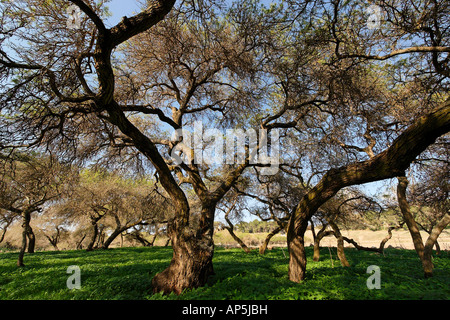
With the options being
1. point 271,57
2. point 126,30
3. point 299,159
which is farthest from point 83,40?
point 299,159

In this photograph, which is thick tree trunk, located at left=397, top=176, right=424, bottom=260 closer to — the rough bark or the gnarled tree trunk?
the gnarled tree trunk

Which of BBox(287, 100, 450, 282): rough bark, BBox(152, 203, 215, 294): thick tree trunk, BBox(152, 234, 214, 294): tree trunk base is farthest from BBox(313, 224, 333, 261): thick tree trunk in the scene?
BBox(152, 234, 214, 294): tree trunk base

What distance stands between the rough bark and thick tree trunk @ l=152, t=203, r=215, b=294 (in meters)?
2.20

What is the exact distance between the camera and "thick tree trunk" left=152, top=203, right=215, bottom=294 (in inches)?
196

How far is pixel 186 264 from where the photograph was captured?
507 cm

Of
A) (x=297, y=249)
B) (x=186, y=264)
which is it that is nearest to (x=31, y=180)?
(x=186, y=264)

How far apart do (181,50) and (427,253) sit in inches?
380

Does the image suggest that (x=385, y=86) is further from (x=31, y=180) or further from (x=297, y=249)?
(x=31, y=180)

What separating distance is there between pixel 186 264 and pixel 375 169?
440 centimetres

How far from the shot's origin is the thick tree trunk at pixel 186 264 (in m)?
4.99

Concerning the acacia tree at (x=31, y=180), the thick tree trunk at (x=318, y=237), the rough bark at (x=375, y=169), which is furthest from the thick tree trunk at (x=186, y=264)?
the thick tree trunk at (x=318, y=237)

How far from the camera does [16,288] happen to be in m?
6.10

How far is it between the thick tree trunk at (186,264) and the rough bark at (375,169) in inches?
86.8

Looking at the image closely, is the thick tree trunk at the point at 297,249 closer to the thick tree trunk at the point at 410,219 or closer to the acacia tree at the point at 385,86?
the acacia tree at the point at 385,86
